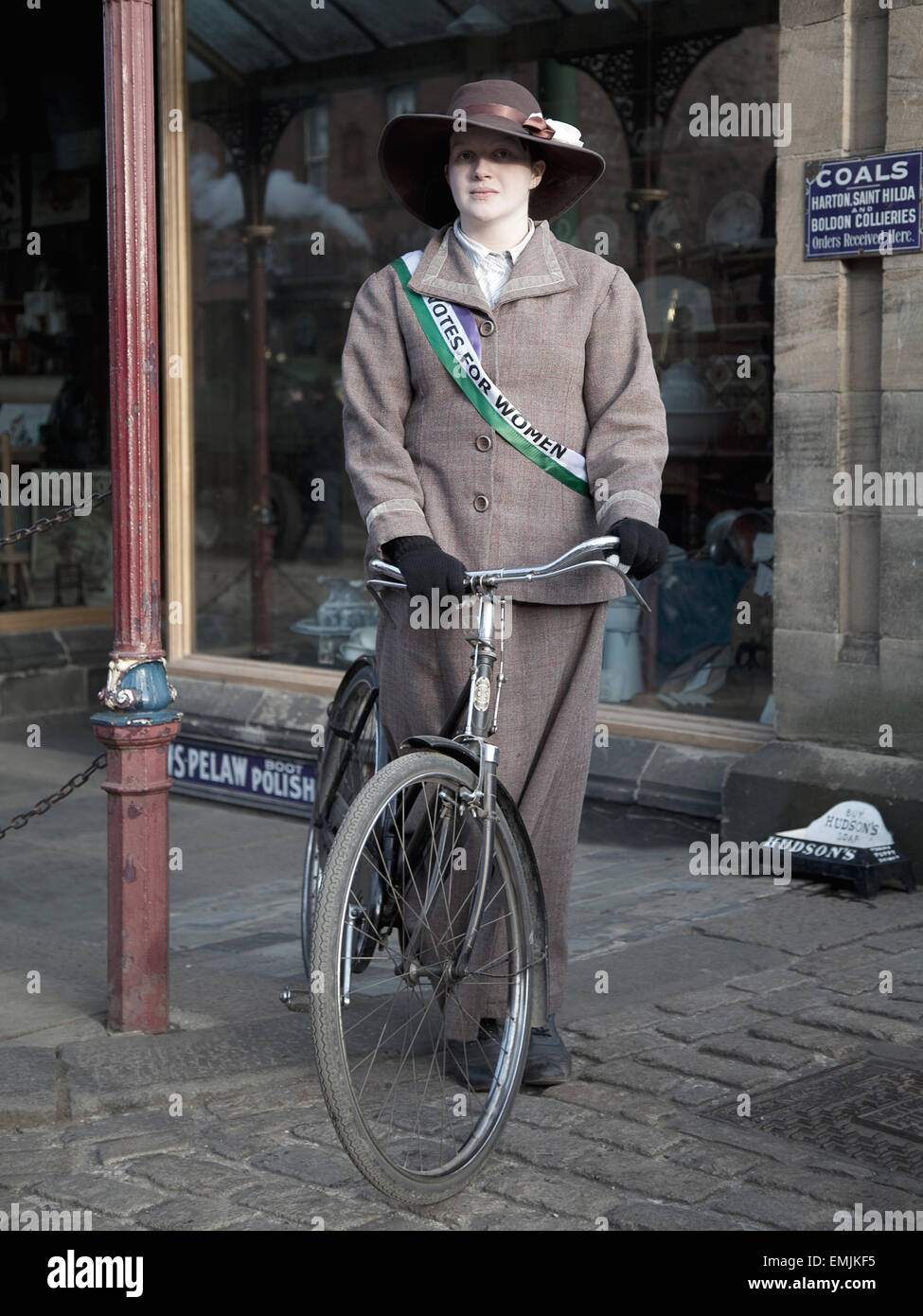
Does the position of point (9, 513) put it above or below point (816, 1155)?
above

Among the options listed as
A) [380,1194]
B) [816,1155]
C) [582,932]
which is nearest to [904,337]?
[582,932]

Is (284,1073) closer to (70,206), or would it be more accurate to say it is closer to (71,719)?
(71,719)

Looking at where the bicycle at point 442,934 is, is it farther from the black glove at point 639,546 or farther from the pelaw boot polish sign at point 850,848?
the pelaw boot polish sign at point 850,848

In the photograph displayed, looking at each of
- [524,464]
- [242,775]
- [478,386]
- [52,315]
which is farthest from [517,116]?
[52,315]

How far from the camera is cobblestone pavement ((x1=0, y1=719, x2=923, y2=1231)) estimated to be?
327cm

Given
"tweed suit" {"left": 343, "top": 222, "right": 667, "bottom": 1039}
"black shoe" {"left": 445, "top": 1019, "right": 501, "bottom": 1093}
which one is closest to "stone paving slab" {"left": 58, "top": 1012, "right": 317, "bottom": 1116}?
"black shoe" {"left": 445, "top": 1019, "right": 501, "bottom": 1093}

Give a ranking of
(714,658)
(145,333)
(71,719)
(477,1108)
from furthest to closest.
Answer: (71,719) → (714,658) → (145,333) → (477,1108)

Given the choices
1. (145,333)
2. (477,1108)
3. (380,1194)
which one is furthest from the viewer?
(145,333)

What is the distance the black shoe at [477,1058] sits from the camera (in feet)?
12.4

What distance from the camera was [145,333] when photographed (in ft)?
13.6

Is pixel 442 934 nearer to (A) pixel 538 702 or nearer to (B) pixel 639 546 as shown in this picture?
(A) pixel 538 702

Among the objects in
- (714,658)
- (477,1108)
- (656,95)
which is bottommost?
(477,1108)

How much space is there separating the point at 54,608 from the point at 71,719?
24.4 inches

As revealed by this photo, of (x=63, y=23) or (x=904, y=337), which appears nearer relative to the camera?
(x=904, y=337)
